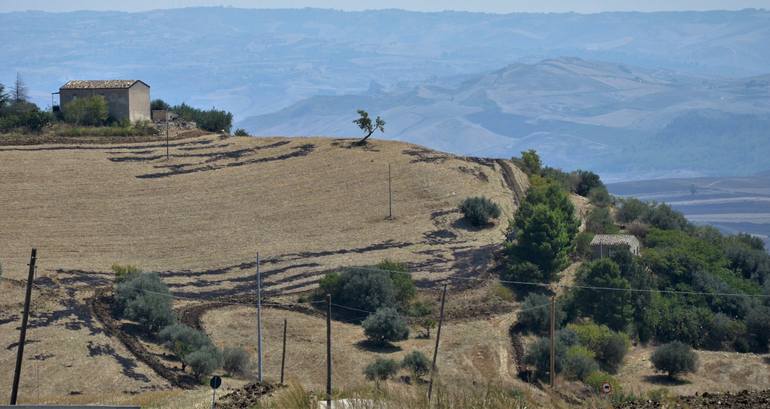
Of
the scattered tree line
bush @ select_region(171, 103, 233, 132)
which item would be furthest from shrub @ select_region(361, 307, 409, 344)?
bush @ select_region(171, 103, 233, 132)

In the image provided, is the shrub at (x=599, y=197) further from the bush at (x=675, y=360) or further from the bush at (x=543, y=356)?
the bush at (x=543, y=356)

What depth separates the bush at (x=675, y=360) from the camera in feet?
148

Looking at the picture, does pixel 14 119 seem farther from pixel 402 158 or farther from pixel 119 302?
pixel 119 302

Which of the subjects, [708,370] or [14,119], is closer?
[708,370]

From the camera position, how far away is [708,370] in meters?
46.7

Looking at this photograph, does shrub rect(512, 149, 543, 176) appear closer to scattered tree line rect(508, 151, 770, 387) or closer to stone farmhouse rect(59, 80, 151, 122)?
scattered tree line rect(508, 151, 770, 387)

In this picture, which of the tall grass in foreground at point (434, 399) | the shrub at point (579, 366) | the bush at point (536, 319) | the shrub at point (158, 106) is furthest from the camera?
the shrub at point (158, 106)

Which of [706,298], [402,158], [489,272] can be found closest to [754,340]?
[706,298]

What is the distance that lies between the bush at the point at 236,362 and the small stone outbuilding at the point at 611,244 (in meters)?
24.8

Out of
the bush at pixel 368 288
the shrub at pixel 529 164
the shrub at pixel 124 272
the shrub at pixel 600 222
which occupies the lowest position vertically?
the bush at pixel 368 288

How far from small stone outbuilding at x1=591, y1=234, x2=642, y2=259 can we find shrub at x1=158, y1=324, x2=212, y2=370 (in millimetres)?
24650

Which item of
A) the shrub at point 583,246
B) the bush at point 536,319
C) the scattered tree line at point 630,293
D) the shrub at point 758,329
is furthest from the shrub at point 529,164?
the bush at point 536,319

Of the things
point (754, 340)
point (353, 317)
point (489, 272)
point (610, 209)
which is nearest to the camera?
point (353, 317)

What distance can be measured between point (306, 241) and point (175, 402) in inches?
1256
